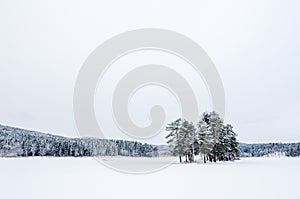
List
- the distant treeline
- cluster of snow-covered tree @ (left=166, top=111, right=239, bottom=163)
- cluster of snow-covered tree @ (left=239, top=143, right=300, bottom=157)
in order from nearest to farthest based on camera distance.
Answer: cluster of snow-covered tree @ (left=166, top=111, right=239, bottom=163)
the distant treeline
cluster of snow-covered tree @ (left=239, top=143, right=300, bottom=157)

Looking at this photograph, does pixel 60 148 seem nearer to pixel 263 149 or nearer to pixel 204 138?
pixel 204 138

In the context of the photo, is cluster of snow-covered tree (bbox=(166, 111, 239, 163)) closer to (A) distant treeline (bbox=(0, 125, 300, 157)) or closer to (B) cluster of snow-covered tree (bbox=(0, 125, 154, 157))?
(A) distant treeline (bbox=(0, 125, 300, 157))

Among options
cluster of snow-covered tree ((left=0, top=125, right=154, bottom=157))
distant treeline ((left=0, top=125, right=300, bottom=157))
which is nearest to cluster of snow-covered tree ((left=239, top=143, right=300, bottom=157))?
distant treeline ((left=0, top=125, right=300, bottom=157))

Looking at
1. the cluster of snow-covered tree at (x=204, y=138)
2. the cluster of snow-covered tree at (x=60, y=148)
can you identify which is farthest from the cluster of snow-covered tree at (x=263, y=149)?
the cluster of snow-covered tree at (x=204, y=138)

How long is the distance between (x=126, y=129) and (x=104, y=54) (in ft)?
29.0

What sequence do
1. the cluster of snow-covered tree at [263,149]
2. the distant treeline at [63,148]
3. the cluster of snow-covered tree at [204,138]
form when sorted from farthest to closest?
the cluster of snow-covered tree at [263,149] → the distant treeline at [63,148] → the cluster of snow-covered tree at [204,138]

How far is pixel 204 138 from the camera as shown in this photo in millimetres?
46938

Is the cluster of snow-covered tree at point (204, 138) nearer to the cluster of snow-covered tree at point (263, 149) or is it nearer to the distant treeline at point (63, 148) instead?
the distant treeline at point (63, 148)

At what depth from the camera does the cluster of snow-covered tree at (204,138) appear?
47.5 metres

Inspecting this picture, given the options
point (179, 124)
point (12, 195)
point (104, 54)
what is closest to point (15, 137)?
point (179, 124)

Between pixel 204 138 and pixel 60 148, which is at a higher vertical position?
pixel 204 138

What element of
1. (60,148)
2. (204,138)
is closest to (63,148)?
(60,148)

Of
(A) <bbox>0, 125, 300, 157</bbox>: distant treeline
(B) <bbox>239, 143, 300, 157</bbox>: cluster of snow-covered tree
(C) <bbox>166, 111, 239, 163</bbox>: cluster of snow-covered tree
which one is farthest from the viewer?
(B) <bbox>239, 143, 300, 157</bbox>: cluster of snow-covered tree

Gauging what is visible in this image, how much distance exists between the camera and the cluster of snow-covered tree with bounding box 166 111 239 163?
4753 centimetres
